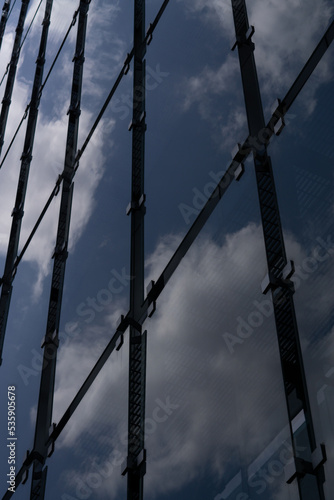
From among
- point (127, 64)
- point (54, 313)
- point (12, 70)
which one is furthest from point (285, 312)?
point (12, 70)

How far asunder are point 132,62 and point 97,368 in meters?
3.43

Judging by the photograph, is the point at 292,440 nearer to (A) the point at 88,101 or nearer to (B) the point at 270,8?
(B) the point at 270,8

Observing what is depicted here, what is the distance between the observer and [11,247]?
10758 millimetres

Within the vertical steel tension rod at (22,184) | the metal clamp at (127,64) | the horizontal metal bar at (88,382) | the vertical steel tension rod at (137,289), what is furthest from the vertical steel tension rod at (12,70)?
the horizontal metal bar at (88,382)

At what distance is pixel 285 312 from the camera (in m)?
4.03

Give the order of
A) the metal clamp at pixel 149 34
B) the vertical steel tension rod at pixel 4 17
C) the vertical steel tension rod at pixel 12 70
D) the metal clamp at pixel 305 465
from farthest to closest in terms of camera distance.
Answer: the vertical steel tension rod at pixel 4 17, the vertical steel tension rod at pixel 12 70, the metal clamp at pixel 149 34, the metal clamp at pixel 305 465

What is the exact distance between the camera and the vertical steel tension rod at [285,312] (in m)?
3.44

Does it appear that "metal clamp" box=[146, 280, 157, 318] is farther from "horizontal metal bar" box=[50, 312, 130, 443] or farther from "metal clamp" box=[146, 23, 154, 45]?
"metal clamp" box=[146, 23, 154, 45]

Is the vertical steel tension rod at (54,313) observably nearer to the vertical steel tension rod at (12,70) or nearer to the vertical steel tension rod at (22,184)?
the vertical steel tension rod at (22,184)

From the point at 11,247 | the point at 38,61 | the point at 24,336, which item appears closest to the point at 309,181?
the point at 24,336

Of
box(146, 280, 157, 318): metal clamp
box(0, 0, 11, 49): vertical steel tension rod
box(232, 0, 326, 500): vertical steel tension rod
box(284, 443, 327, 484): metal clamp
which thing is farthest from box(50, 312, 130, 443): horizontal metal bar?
box(0, 0, 11, 49): vertical steel tension rod

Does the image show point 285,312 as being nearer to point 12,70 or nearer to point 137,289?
point 137,289

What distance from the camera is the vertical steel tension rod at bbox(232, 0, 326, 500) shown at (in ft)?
11.3

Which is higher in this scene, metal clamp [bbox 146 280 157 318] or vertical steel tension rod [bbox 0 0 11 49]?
vertical steel tension rod [bbox 0 0 11 49]
